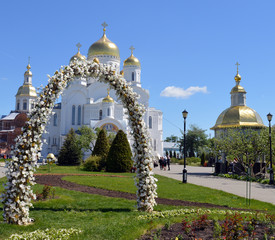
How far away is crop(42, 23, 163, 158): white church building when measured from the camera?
47.6 metres

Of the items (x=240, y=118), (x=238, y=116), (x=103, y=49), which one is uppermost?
(x=103, y=49)

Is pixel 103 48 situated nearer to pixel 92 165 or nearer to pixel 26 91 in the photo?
pixel 26 91

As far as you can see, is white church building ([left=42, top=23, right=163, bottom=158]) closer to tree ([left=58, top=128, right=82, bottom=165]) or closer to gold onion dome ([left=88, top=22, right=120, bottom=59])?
gold onion dome ([left=88, top=22, right=120, bottom=59])

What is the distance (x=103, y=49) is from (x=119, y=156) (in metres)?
31.7

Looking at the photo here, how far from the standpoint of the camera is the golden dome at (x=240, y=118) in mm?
25522

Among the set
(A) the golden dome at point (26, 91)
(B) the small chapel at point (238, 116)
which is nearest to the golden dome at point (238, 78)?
(B) the small chapel at point (238, 116)

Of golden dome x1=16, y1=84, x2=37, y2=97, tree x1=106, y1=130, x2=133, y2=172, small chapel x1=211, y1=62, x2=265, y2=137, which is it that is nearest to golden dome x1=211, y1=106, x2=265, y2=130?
small chapel x1=211, y1=62, x2=265, y2=137

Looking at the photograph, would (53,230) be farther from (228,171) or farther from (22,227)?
(228,171)

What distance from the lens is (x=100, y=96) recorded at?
52406 mm

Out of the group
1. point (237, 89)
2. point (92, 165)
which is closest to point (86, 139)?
point (92, 165)

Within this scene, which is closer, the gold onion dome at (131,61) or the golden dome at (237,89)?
the golden dome at (237,89)

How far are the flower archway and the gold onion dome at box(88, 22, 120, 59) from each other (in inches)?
1780

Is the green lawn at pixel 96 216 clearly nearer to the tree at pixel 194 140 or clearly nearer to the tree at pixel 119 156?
the tree at pixel 119 156

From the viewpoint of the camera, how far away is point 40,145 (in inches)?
291
